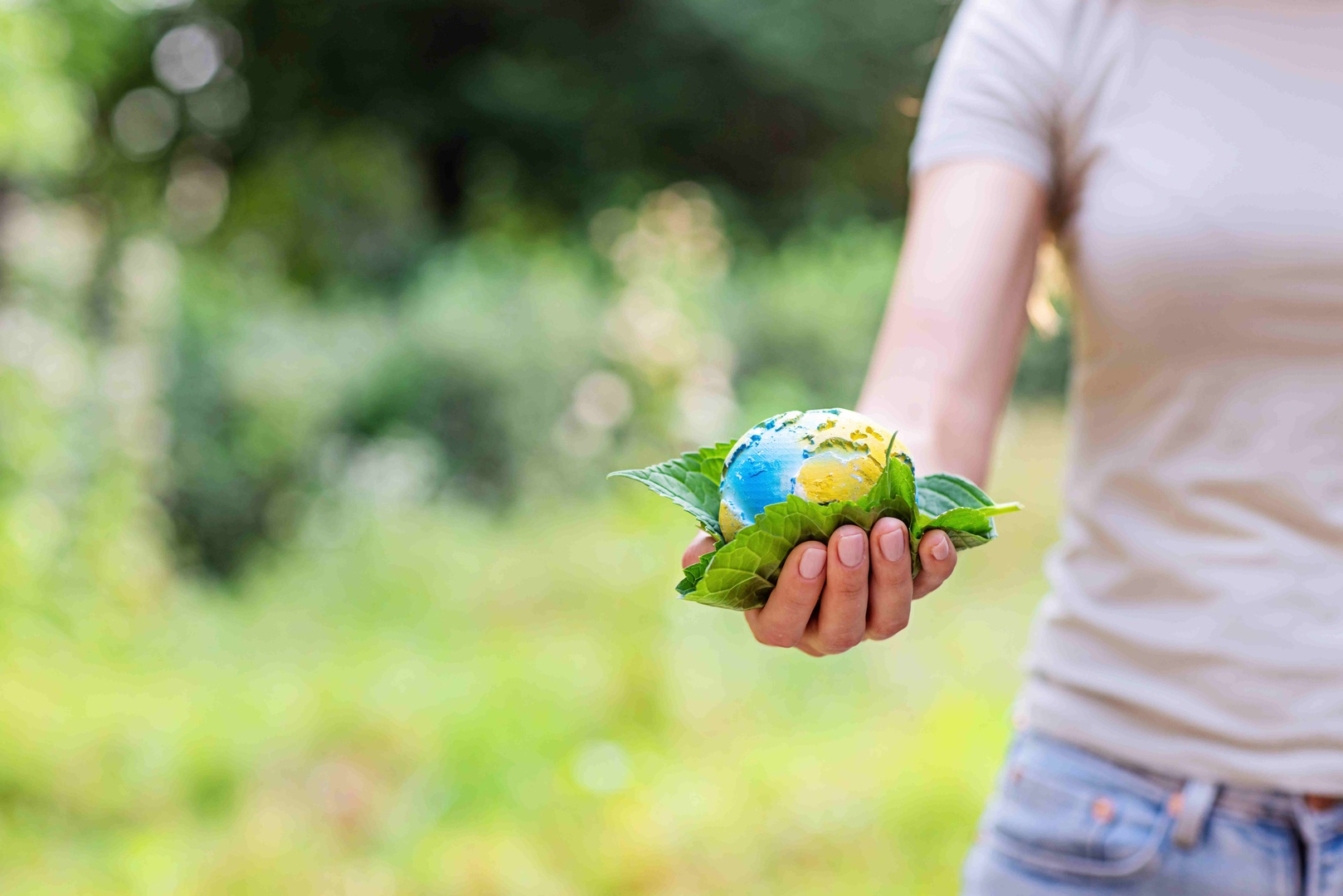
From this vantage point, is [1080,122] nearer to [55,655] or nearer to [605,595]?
[605,595]

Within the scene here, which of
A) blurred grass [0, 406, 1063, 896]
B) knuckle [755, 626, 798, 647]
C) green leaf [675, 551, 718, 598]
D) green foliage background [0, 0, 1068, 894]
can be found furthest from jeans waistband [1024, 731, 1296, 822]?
blurred grass [0, 406, 1063, 896]

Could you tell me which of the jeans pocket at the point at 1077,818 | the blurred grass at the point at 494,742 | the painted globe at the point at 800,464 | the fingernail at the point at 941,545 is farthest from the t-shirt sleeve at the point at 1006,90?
the blurred grass at the point at 494,742

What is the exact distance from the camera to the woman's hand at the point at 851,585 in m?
0.96

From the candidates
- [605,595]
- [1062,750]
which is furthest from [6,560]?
[1062,750]

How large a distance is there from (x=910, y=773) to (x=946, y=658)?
926 millimetres

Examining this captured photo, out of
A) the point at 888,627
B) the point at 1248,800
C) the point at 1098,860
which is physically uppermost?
the point at 888,627

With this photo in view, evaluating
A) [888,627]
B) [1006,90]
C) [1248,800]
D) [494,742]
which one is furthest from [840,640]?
[494,742]

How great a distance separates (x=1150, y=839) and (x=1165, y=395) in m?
0.50

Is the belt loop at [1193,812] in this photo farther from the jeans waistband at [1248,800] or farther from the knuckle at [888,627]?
the knuckle at [888,627]

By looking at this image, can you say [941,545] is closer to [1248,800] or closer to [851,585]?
[851,585]

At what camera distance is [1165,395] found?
4.33 ft

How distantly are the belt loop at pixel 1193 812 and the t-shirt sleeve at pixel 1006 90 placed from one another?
0.72 metres

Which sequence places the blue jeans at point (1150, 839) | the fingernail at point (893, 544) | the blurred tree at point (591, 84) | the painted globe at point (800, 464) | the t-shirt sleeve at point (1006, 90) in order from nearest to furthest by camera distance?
the fingernail at point (893, 544)
the painted globe at point (800, 464)
the blue jeans at point (1150, 839)
the t-shirt sleeve at point (1006, 90)
the blurred tree at point (591, 84)

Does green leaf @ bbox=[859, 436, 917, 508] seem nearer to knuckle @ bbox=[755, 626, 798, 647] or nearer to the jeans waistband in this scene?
knuckle @ bbox=[755, 626, 798, 647]
